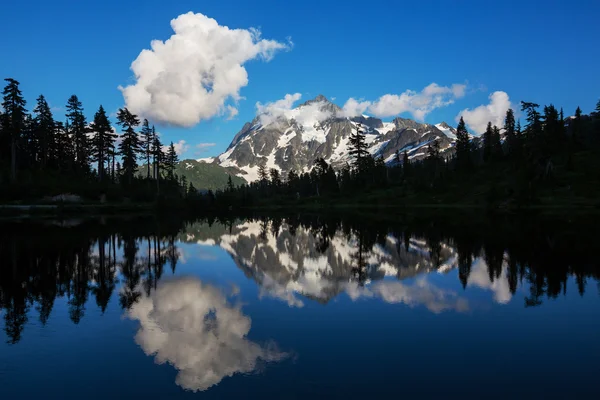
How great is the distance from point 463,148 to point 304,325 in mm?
147617

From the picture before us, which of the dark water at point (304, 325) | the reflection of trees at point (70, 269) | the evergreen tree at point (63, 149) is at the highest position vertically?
the evergreen tree at point (63, 149)

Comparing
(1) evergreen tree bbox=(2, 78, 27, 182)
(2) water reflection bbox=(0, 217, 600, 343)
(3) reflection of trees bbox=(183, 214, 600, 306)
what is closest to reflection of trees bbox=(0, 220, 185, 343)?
(2) water reflection bbox=(0, 217, 600, 343)

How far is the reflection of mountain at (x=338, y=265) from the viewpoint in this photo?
1758cm

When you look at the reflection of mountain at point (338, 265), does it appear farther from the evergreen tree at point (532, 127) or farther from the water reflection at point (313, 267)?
the evergreen tree at point (532, 127)

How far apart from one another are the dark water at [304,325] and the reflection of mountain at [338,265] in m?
0.16

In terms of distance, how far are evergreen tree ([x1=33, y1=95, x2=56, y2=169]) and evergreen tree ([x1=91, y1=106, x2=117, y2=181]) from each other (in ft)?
26.9

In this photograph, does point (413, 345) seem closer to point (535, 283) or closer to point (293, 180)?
point (535, 283)

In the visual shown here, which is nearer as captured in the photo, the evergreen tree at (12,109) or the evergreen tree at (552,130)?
the evergreen tree at (12,109)

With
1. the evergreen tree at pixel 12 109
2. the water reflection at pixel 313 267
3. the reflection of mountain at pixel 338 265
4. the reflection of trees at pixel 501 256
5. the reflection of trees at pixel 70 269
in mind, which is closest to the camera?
the reflection of trees at pixel 70 269

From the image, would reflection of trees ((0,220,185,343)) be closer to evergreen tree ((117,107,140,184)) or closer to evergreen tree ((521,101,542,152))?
evergreen tree ((117,107,140,184))

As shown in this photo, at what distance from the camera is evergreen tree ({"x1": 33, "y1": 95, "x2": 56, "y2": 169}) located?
278 ft

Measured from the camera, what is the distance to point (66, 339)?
11922 millimetres

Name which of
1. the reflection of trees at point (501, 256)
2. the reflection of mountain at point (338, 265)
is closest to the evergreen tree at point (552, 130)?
the reflection of trees at point (501, 256)

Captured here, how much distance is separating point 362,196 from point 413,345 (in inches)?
4799
